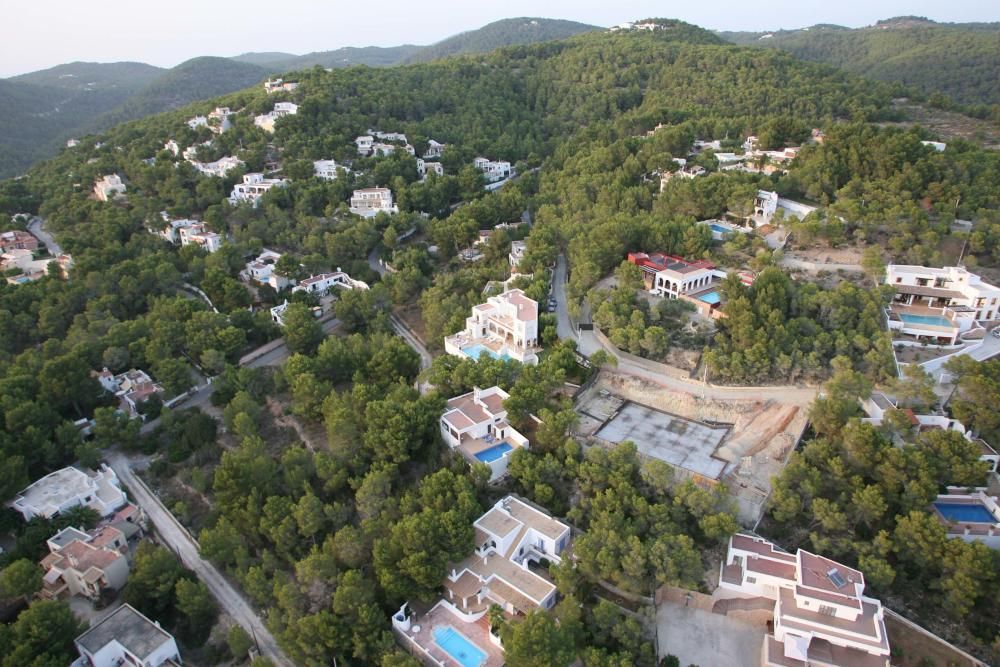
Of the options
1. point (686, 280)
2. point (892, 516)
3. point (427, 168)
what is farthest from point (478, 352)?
point (427, 168)

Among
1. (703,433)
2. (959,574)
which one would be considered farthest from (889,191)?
(959,574)

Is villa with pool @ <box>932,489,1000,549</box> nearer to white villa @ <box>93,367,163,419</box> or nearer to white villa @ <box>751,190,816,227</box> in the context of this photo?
white villa @ <box>751,190,816,227</box>

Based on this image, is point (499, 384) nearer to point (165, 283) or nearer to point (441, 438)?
point (441, 438)

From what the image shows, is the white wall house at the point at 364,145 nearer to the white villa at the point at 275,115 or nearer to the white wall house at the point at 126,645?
the white villa at the point at 275,115

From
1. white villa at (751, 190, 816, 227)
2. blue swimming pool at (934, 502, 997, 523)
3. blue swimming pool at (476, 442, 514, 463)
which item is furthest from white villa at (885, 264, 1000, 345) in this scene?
blue swimming pool at (476, 442, 514, 463)

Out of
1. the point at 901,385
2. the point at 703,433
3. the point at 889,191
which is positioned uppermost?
the point at 889,191

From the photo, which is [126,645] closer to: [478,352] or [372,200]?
[478,352]

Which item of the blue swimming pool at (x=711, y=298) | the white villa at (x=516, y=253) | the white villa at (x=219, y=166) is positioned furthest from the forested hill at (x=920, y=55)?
the white villa at (x=219, y=166)
